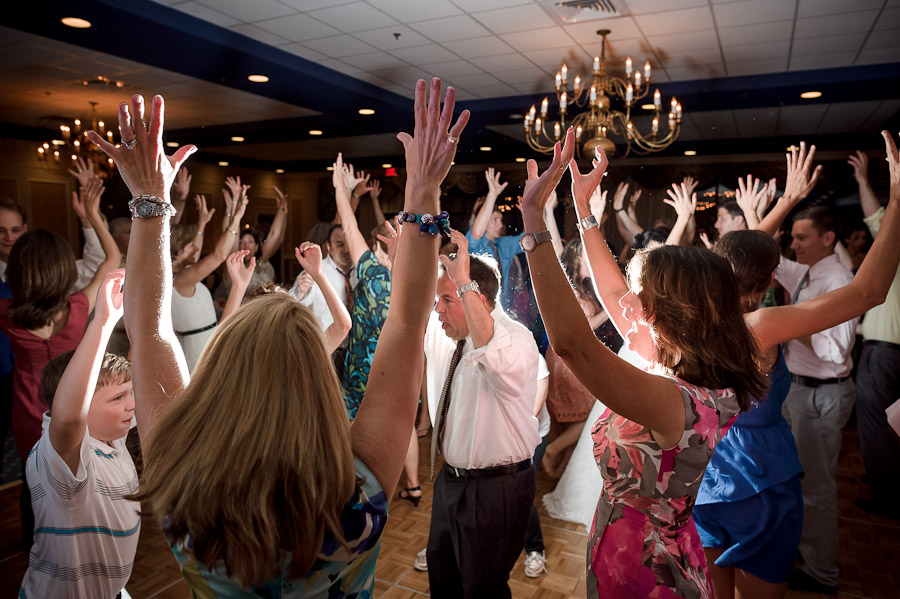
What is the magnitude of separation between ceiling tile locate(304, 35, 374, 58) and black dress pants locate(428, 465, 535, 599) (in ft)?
8.12

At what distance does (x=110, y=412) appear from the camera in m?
1.19

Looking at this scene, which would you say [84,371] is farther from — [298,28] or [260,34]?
[260,34]

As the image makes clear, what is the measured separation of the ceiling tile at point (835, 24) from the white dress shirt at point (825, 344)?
1.35 metres

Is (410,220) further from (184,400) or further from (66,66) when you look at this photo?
(66,66)

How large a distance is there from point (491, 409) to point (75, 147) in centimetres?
301

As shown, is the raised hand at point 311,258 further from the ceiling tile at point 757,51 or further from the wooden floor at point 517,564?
the ceiling tile at point 757,51

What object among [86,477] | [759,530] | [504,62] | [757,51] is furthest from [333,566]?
[757,51]

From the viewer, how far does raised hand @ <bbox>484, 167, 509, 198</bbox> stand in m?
1.80

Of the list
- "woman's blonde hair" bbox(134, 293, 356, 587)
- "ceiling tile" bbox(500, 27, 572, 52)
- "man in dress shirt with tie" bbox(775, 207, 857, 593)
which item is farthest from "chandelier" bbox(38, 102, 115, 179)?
"man in dress shirt with tie" bbox(775, 207, 857, 593)

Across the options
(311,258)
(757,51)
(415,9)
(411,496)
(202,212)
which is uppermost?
(757,51)

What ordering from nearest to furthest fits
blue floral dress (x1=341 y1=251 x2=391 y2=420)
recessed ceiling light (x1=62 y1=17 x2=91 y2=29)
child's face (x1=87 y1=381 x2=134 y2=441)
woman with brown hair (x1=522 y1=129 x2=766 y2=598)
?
woman with brown hair (x1=522 y1=129 x2=766 y2=598) → child's face (x1=87 y1=381 x2=134 y2=441) → blue floral dress (x1=341 y1=251 x2=391 y2=420) → recessed ceiling light (x1=62 y1=17 x2=91 y2=29)

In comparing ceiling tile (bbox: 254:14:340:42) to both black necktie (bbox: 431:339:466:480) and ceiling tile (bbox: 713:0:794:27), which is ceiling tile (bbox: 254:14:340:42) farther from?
black necktie (bbox: 431:339:466:480)

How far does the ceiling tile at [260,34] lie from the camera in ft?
9.53

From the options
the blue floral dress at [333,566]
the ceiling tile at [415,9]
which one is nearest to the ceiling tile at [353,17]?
the ceiling tile at [415,9]
